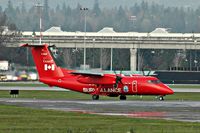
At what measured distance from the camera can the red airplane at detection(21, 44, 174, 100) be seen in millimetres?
87188

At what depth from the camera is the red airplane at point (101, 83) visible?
87188mm

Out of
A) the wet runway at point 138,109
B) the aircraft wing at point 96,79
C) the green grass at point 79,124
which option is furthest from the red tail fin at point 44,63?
the green grass at point 79,124

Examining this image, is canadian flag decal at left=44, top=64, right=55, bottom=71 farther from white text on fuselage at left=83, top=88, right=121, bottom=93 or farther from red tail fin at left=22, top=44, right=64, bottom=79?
white text on fuselage at left=83, top=88, right=121, bottom=93

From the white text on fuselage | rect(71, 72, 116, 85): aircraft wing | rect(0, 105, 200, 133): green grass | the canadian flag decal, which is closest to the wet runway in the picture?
rect(0, 105, 200, 133): green grass

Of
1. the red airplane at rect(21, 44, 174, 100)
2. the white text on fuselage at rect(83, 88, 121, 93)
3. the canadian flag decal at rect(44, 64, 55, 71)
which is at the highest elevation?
the canadian flag decal at rect(44, 64, 55, 71)

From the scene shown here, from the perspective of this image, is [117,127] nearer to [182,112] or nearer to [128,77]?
[182,112]

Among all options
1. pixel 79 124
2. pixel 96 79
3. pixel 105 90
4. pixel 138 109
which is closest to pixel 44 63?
Answer: pixel 96 79

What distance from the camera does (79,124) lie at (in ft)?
171

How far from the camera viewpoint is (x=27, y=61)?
141500 millimetres

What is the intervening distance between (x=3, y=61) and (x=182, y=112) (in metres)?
96.0

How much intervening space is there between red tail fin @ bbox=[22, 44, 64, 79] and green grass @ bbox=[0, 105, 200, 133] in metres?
27.9

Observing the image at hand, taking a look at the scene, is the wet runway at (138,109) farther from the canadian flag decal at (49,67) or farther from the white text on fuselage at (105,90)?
the canadian flag decal at (49,67)

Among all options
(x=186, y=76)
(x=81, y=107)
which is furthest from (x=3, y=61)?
(x=81, y=107)

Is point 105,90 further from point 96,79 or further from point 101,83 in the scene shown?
point 96,79
